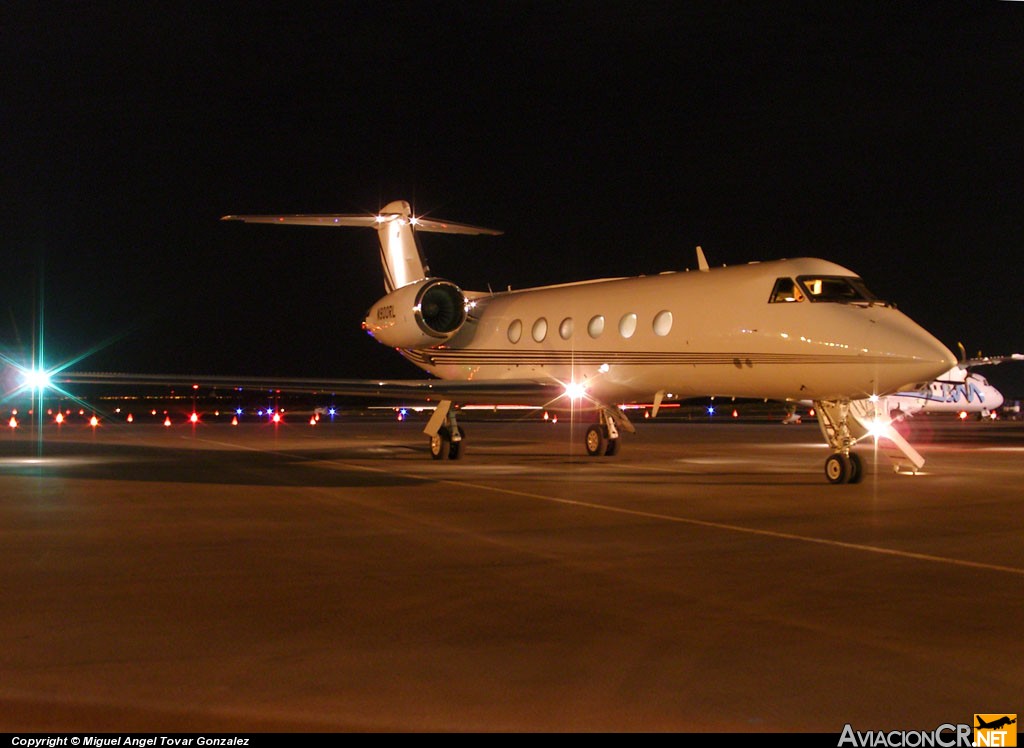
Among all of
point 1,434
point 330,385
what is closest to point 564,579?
point 330,385

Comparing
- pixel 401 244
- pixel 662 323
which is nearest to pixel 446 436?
pixel 662 323

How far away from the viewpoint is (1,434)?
31.9 metres

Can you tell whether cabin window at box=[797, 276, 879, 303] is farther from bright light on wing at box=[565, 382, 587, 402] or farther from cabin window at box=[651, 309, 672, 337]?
bright light on wing at box=[565, 382, 587, 402]

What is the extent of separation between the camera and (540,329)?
2223 cm

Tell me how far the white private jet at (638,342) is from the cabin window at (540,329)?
0.14ft

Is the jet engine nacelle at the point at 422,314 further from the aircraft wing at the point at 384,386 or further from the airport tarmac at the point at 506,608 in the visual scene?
the airport tarmac at the point at 506,608

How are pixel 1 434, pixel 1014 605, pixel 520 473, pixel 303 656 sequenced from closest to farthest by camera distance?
pixel 303 656 → pixel 1014 605 → pixel 520 473 → pixel 1 434

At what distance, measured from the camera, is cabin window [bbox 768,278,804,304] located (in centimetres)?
1673

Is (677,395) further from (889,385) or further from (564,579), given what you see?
(564,579)

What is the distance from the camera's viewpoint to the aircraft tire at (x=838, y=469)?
1544cm

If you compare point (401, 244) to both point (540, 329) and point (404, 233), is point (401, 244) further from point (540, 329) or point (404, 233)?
point (540, 329)

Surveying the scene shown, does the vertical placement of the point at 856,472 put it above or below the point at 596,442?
below

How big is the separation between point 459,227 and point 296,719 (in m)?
22.5

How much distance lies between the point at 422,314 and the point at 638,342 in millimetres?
5542
